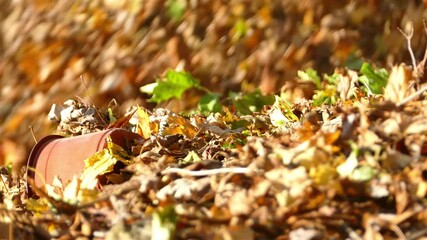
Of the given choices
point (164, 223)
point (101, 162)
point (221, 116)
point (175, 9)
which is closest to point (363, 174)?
point (164, 223)

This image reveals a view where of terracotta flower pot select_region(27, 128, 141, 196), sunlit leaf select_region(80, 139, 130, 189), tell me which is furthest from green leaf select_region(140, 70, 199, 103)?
sunlit leaf select_region(80, 139, 130, 189)

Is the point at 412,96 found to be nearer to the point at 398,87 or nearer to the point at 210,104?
the point at 398,87

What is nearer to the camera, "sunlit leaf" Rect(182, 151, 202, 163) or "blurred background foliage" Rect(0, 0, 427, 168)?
"sunlit leaf" Rect(182, 151, 202, 163)

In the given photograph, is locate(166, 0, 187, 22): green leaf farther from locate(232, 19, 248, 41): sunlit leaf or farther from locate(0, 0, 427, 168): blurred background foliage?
locate(232, 19, 248, 41): sunlit leaf

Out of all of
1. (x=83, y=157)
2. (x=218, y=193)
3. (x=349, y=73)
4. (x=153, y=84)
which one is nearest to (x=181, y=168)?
(x=218, y=193)

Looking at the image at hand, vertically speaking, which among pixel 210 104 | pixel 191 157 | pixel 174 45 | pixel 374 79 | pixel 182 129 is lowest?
pixel 210 104

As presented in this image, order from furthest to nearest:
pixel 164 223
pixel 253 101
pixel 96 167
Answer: pixel 253 101 → pixel 96 167 → pixel 164 223

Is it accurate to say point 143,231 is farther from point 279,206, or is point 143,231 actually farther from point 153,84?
point 153,84
